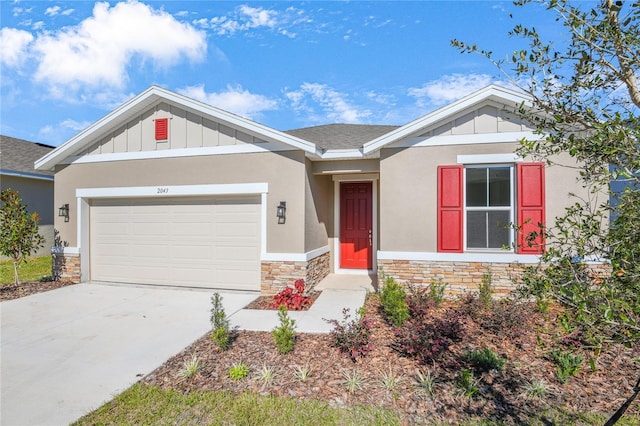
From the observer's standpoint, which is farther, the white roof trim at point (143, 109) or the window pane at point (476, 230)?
the white roof trim at point (143, 109)

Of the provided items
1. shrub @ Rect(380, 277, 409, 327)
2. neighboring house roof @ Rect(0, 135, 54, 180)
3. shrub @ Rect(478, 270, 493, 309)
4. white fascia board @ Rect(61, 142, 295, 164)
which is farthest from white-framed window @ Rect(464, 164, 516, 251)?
neighboring house roof @ Rect(0, 135, 54, 180)

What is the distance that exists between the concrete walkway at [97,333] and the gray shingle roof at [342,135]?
3.72 metres

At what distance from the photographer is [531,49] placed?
224cm

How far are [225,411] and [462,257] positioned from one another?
18.2 feet

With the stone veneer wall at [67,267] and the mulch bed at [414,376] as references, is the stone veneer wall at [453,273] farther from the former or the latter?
the stone veneer wall at [67,267]

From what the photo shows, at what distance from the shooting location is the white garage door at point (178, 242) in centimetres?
786

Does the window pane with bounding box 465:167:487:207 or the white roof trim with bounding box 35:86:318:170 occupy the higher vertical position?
the white roof trim with bounding box 35:86:318:170

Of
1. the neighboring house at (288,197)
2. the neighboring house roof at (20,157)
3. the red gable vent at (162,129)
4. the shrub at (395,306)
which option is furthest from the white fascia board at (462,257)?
the neighboring house roof at (20,157)

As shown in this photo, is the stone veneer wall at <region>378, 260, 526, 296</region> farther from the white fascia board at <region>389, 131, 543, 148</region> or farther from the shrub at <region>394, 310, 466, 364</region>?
the white fascia board at <region>389, 131, 543, 148</region>

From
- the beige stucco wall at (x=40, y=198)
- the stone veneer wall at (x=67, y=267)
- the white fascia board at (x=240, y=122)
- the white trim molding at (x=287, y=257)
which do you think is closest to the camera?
the white fascia board at (x=240, y=122)

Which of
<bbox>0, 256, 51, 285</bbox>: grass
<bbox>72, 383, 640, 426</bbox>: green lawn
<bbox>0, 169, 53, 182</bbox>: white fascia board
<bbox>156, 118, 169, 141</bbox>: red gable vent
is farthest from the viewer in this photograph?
<bbox>0, 169, 53, 182</bbox>: white fascia board

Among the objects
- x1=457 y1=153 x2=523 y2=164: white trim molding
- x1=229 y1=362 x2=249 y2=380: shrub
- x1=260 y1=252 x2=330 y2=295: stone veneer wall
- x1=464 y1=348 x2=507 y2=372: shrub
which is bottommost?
x1=229 y1=362 x2=249 y2=380: shrub

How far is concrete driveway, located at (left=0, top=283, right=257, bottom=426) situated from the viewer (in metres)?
3.51

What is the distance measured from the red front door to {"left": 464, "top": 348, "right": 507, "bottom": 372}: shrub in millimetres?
5276
